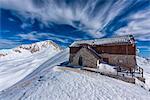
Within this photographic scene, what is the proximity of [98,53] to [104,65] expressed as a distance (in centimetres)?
518

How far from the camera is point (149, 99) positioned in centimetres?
1861

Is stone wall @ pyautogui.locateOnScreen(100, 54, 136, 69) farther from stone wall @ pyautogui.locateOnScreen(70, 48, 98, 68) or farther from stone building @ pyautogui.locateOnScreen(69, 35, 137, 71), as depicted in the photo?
stone wall @ pyautogui.locateOnScreen(70, 48, 98, 68)

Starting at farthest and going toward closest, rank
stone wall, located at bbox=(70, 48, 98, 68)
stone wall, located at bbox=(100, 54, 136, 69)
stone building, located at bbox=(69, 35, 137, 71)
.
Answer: stone wall, located at bbox=(70, 48, 98, 68)
stone building, located at bbox=(69, 35, 137, 71)
stone wall, located at bbox=(100, 54, 136, 69)

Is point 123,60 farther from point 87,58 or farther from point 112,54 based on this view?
point 87,58

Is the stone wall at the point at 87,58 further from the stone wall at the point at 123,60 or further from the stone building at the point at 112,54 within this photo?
the stone wall at the point at 123,60

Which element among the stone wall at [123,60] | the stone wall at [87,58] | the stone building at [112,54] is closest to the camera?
the stone wall at [123,60]

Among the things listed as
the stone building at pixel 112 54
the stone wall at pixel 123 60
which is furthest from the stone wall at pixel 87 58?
the stone wall at pixel 123 60

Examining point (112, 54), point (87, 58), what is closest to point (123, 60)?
point (112, 54)

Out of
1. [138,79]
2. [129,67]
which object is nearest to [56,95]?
[138,79]

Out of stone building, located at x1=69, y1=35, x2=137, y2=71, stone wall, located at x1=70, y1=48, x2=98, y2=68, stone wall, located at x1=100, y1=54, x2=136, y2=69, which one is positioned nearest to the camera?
stone wall, located at x1=100, y1=54, x2=136, y2=69

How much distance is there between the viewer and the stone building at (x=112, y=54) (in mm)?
35219

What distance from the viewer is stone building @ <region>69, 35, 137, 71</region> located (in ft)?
116

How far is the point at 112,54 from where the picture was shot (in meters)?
37.6

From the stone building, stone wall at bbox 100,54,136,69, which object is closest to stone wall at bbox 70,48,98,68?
the stone building
